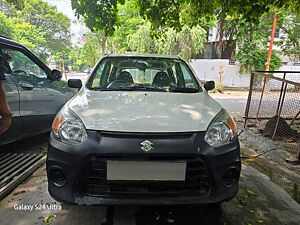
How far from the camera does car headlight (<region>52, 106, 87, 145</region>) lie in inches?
68.1

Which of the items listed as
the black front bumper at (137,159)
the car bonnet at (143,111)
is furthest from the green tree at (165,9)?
the black front bumper at (137,159)

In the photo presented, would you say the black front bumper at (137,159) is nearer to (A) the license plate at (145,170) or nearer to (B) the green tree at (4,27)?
(A) the license plate at (145,170)

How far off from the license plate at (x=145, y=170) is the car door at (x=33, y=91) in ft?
7.39

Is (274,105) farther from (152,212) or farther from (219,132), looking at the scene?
(152,212)

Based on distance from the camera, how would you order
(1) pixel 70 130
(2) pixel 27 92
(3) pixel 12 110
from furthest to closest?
(2) pixel 27 92 < (3) pixel 12 110 < (1) pixel 70 130

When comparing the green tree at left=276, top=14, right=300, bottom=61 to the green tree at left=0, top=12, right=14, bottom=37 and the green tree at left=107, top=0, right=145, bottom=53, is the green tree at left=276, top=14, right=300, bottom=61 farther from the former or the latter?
the green tree at left=0, top=12, right=14, bottom=37

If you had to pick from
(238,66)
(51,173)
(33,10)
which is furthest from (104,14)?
(33,10)

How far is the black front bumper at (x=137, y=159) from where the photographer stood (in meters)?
1.63

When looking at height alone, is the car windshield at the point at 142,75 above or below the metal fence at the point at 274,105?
above

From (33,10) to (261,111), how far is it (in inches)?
812

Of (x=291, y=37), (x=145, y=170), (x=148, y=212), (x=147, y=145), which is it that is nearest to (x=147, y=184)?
(x=145, y=170)

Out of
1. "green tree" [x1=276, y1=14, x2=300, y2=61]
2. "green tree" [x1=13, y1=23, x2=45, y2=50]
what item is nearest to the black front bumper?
"green tree" [x1=276, y1=14, x2=300, y2=61]

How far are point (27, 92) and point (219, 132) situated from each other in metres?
2.77

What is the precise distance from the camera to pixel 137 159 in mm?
1635
